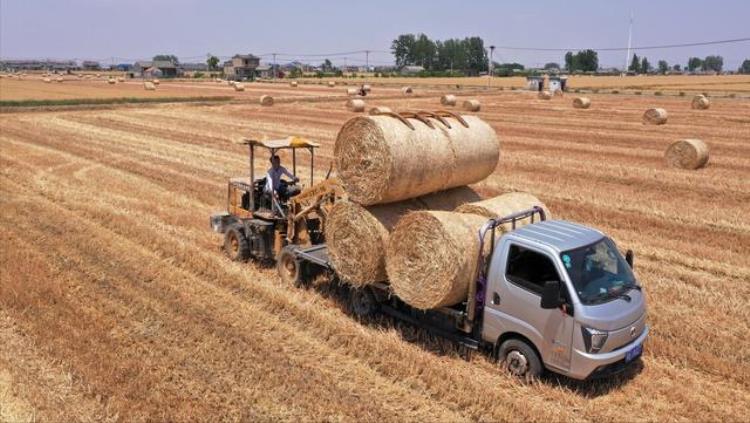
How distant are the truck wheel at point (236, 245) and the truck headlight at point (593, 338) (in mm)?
6627

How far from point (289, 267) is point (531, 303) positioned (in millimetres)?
4684

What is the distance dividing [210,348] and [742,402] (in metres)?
6.08

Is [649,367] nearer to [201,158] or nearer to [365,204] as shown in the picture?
[365,204]

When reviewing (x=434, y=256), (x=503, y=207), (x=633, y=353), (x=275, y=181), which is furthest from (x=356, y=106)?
(x=633, y=353)

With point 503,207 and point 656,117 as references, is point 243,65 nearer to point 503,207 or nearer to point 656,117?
point 656,117

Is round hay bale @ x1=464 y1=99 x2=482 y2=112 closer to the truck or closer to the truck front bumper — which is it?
the truck

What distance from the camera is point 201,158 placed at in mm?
22516

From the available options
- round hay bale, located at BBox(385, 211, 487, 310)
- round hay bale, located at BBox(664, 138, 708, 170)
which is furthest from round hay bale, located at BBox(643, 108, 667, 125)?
round hay bale, located at BBox(385, 211, 487, 310)

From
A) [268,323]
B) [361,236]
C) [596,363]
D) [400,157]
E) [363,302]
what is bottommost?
[268,323]

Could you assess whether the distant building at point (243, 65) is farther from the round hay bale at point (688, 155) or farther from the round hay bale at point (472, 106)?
the round hay bale at point (688, 155)

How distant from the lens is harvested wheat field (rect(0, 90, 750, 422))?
6836 mm

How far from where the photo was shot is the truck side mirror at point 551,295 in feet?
22.0

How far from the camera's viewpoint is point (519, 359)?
24.3ft

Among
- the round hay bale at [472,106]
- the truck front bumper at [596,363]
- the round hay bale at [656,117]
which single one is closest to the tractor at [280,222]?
the truck front bumper at [596,363]
